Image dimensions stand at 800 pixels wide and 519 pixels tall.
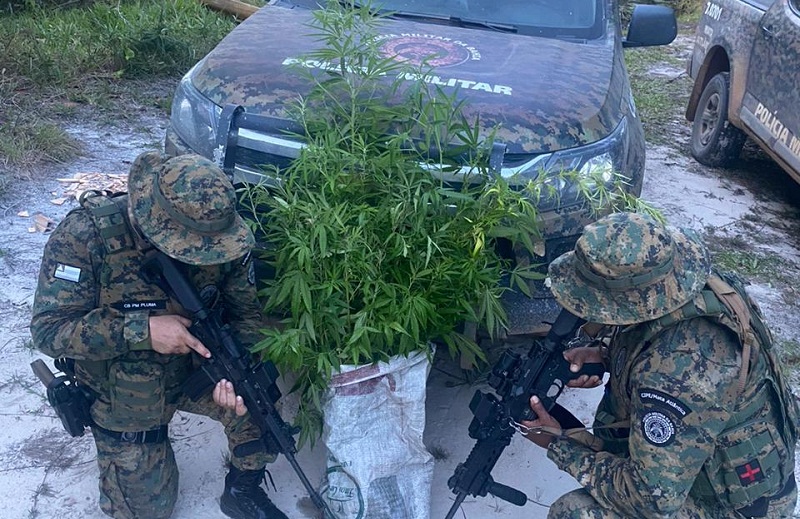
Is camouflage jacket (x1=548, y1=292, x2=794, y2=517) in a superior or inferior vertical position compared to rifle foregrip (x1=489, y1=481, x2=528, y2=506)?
superior

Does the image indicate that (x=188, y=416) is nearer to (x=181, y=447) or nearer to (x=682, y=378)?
(x=181, y=447)

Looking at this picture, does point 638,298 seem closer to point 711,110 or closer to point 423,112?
point 423,112

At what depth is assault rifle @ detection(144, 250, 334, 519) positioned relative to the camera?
7.81ft

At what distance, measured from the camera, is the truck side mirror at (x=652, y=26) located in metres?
3.91

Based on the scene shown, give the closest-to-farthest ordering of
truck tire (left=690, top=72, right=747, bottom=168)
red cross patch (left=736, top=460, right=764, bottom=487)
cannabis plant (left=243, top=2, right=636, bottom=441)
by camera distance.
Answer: red cross patch (left=736, top=460, right=764, bottom=487) → cannabis plant (left=243, top=2, right=636, bottom=441) → truck tire (left=690, top=72, right=747, bottom=168)

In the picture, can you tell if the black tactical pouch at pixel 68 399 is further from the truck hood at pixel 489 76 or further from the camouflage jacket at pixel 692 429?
the camouflage jacket at pixel 692 429

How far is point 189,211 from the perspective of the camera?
7.49ft

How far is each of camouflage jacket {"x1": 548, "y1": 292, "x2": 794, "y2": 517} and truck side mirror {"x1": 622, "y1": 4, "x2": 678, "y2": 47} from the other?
7.01 ft

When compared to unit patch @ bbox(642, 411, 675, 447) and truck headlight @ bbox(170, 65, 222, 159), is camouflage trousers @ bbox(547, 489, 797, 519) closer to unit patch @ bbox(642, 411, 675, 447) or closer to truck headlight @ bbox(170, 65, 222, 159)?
unit patch @ bbox(642, 411, 675, 447)

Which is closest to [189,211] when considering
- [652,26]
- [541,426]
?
[541,426]

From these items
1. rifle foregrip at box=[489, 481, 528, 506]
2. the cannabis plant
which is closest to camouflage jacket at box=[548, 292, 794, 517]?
rifle foregrip at box=[489, 481, 528, 506]

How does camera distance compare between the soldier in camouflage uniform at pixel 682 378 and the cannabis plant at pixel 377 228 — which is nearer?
the soldier in camouflage uniform at pixel 682 378

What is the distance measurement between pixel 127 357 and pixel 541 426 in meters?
1.35

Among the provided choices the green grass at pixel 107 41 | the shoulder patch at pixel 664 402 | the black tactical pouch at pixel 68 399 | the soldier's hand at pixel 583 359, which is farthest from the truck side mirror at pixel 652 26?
the green grass at pixel 107 41
